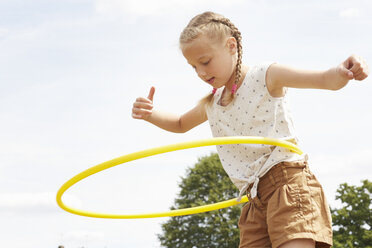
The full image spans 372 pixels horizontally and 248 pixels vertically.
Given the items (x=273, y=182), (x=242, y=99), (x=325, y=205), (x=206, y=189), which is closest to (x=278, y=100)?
(x=242, y=99)

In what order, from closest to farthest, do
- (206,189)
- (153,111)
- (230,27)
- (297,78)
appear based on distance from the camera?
(297,78)
(230,27)
(153,111)
(206,189)

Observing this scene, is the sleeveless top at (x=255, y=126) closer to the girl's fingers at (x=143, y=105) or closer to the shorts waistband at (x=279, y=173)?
the shorts waistband at (x=279, y=173)

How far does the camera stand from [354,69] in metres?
3.82

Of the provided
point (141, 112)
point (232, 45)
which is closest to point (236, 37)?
point (232, 45)

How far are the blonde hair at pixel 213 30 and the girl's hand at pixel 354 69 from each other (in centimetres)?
118

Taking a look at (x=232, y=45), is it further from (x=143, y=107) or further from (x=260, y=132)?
(x=143, y=107)

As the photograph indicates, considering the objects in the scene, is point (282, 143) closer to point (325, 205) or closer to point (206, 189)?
point (325, 205)

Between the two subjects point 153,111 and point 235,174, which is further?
point 153,111

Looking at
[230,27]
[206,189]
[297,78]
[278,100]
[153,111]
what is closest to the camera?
[297,78]

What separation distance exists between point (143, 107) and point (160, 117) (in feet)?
0.72

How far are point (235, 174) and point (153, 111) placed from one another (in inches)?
55.6

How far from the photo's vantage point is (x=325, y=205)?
461cm

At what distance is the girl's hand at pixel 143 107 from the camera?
5.76 meters

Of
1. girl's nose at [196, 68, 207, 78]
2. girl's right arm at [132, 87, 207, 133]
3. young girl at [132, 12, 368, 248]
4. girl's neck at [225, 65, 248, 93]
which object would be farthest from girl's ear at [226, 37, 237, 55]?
girl's right arm at [132, 87, 207, 133]
